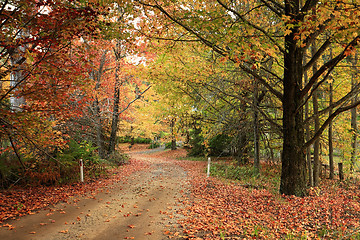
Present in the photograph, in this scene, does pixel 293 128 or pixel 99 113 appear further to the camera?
pixel 99 113

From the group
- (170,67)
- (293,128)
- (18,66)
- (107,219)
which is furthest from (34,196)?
(293,128)

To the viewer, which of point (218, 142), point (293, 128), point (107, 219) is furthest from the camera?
point (218, 142)

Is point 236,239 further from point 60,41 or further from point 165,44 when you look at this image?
point 165,44

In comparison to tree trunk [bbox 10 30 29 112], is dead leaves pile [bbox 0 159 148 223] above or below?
below

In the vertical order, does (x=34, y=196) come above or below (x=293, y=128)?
below

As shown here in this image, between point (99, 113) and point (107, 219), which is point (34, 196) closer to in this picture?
point (107, 219)

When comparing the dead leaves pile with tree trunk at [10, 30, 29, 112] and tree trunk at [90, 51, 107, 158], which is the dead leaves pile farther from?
tree trunk at [90, 51, 107, 158]

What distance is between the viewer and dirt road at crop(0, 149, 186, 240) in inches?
175

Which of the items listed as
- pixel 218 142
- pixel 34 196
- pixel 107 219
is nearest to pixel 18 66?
pixel 34 196

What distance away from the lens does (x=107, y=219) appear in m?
5.29

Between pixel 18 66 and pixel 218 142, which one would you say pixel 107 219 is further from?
pixel 218 142

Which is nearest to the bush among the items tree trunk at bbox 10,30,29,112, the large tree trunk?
the large tree trunk

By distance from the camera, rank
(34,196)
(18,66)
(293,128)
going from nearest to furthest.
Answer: (18,66)
(34,196)
(293,128)

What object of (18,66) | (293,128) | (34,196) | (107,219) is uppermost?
(18,66)
